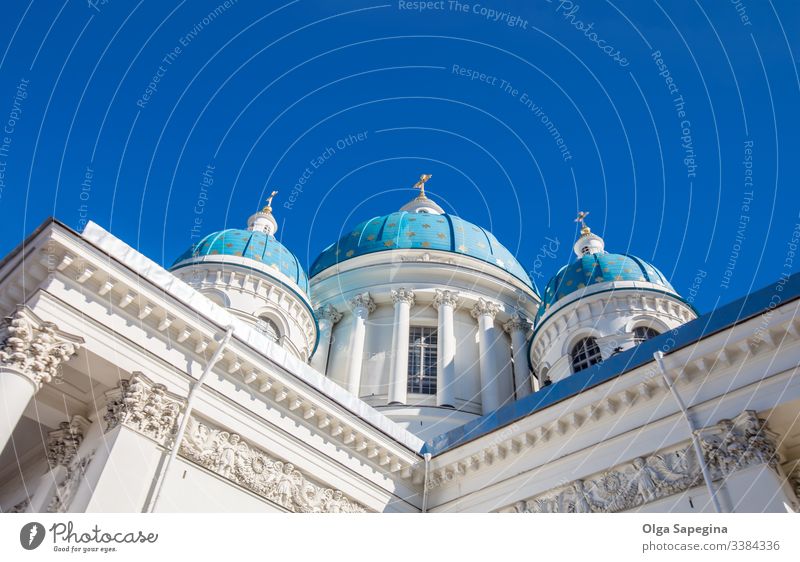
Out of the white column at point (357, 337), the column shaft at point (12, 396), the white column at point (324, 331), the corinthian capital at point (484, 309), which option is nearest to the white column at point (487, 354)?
the corinthian capital at point (484, 309)

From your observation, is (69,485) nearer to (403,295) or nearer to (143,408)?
(143,408)

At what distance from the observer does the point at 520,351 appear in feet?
91.2

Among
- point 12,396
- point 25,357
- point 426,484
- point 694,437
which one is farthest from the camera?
point 426,484

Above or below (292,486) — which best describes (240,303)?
above

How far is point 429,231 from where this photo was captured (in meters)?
30.4

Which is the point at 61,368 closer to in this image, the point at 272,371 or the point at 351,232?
the point at 272,371

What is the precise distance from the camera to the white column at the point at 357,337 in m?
25.9

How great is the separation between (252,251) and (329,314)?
528cm

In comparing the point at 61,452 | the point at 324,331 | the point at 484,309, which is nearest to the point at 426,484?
the point at 61,452

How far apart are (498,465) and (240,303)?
11.9 m

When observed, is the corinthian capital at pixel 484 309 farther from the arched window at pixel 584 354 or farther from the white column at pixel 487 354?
the arched window at pixel 584 354

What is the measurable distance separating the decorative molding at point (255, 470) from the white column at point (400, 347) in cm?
1040
